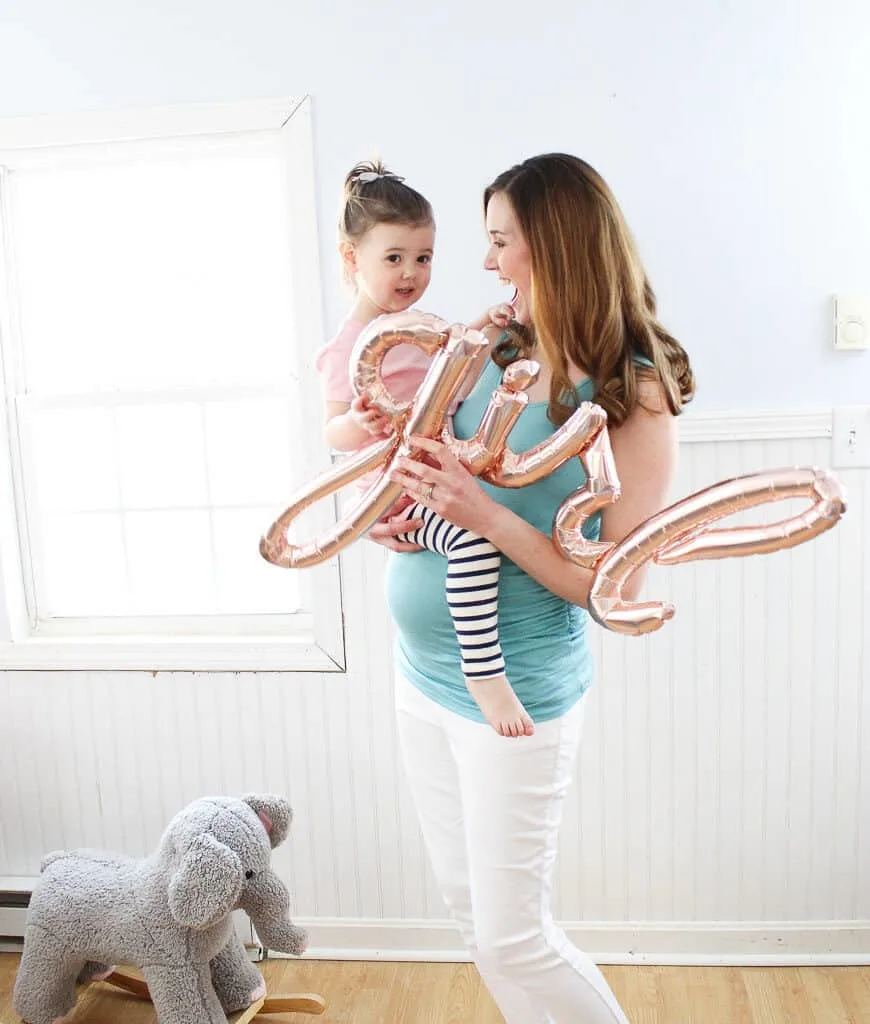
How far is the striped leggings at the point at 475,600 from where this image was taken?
1.19 meters

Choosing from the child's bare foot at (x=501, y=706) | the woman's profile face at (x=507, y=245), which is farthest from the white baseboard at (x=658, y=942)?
the woman's profile face at (x=507, y=245)

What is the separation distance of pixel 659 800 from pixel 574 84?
4.57ft

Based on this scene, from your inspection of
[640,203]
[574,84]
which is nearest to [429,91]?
[574,84]

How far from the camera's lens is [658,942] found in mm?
2092

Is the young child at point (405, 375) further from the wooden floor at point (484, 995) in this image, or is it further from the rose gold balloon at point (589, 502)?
the wooden floor at point (484, 995)

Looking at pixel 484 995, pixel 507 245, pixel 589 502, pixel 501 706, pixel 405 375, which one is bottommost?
pixel 484 995

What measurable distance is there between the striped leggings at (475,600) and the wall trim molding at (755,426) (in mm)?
836

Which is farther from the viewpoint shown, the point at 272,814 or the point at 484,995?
the point at 484,995

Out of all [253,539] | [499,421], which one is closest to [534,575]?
[499,421]

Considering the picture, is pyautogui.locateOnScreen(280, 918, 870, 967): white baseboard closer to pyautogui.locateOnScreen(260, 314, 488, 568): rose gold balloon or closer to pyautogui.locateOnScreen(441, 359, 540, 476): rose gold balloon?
pyautogui.locateOnScreen(260, 314, 488, 568): rose gold balloon

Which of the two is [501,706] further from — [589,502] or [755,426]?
[755,426]

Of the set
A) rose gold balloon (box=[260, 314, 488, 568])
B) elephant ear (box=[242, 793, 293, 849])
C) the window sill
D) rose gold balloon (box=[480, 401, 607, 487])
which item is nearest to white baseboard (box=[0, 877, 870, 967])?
elephant ear (box=[242, 793, 293, 849])

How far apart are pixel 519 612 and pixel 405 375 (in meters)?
0.37

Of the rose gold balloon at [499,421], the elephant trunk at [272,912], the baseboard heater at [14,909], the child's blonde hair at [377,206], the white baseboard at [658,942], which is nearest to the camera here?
the rose gold balloon at [499,421]
